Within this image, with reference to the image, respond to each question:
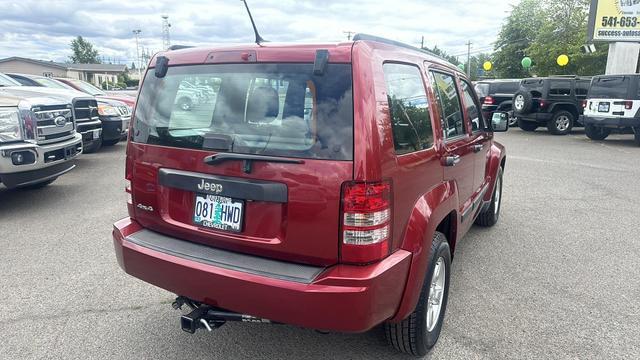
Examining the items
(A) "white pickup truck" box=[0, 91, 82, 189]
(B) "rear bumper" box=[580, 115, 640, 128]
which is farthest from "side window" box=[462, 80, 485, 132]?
(B) "rear bumper" box=[580, 115, 640, 128]

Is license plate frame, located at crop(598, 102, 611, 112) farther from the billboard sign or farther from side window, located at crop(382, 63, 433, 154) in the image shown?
side window, located at crop(382, 63, 433, 154)

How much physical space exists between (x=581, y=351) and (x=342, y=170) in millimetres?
2033

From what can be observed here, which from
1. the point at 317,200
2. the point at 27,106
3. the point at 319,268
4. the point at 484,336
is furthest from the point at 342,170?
the point at 27,106

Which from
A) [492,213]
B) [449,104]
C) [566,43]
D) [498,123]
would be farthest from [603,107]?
[566,43]

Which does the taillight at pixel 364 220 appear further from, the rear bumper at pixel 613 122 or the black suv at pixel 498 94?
the black suv at pixel 498 94

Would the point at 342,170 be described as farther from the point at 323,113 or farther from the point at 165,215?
the point at 165,215

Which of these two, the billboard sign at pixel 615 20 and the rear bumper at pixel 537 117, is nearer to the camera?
the rear bumper at pixel 537 117

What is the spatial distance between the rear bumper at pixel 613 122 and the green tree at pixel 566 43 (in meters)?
16.9

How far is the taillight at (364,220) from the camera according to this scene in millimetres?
2221

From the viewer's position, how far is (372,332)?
313cm

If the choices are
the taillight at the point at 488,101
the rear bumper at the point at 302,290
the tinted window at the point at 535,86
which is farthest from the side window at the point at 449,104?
the taillight at the point at 488,101

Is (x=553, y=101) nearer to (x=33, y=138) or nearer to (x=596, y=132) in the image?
(x=596, y=132)

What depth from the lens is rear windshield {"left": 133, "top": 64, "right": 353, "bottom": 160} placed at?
2.28m

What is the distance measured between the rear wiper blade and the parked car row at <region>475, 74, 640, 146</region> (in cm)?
1361
